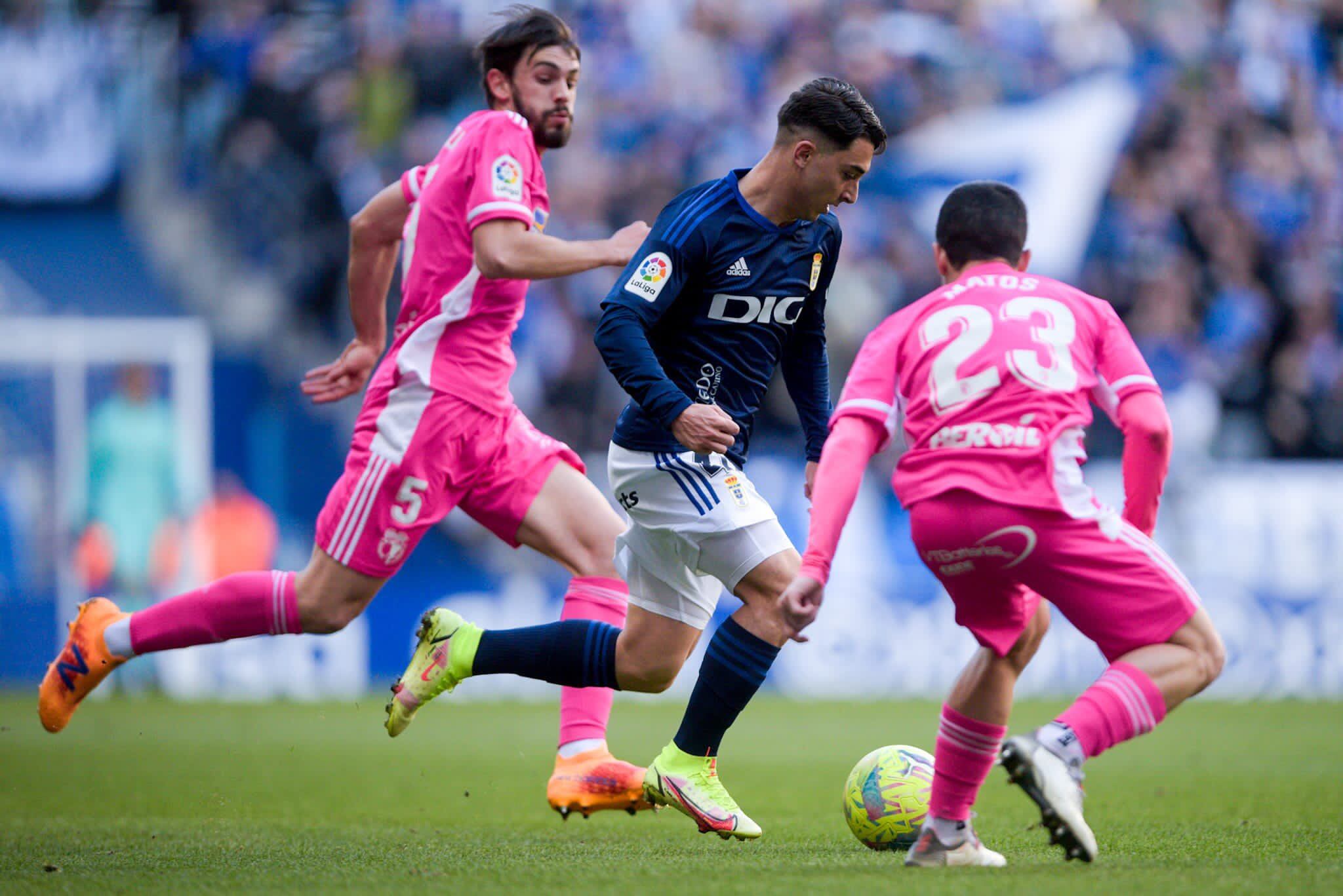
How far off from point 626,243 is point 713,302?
337 mm

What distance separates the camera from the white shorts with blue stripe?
14.8 ft

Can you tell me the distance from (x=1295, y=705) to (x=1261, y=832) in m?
7.25

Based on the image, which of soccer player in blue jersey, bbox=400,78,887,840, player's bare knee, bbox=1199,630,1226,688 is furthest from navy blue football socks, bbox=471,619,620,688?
player's bare knee, bbox=1199,630,1226,688

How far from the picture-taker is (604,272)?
12.7 metres

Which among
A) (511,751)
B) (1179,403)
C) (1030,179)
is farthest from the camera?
(1030,179)

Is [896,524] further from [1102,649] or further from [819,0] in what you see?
[1102,649]

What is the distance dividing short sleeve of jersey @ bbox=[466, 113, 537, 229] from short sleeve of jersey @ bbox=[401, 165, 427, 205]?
403 millimetres

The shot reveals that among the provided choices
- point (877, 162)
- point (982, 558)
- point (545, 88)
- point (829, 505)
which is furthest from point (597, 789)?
point (877, 162)

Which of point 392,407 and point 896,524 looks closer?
point 392,407

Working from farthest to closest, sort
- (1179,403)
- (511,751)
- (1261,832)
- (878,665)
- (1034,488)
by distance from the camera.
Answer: (1179,403), (878,665), (511,751), (1261,832), (1034,488)

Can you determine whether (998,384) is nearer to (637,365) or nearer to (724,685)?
(637,365)

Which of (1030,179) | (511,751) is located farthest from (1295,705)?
(511,751)

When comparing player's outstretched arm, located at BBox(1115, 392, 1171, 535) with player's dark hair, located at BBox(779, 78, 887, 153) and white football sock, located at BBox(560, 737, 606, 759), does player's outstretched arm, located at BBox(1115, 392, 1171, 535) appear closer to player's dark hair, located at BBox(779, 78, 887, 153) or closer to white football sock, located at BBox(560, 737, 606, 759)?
player's dark hair, located at BBox(779, 78, 887, 153)

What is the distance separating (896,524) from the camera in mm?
12250
